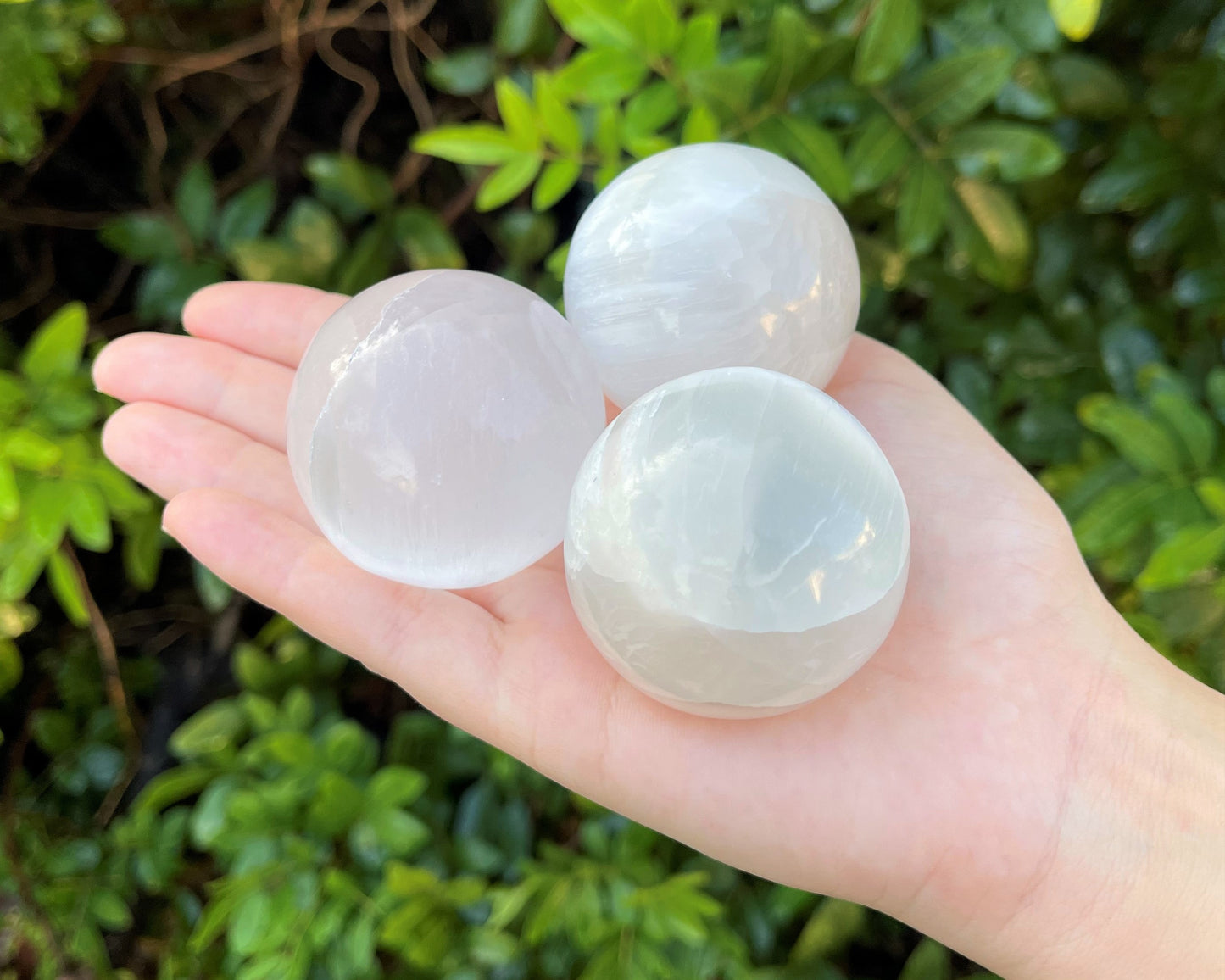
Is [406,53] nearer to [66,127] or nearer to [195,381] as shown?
[66,127]

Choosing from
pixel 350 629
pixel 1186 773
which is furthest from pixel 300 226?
pixel 1186 773

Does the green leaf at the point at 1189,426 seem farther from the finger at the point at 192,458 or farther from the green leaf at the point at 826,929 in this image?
the finger at the point at 192,458

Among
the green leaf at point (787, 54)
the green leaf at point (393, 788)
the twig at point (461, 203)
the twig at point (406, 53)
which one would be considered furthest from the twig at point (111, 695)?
the green leaf at point (787, 54)

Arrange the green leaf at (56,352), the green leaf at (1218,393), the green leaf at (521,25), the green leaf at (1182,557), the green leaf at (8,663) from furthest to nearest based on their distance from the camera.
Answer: the green leaf at (8,663) < the green leaf at (521,25) < the green leaf at (56,352) < the green leaf at (1218,393) < the green leaf at (1182,557)

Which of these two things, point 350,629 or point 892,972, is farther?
point 892,972

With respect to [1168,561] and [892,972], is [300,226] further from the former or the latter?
[892,972]

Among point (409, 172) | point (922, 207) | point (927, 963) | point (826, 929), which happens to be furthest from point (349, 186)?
point (927, 963)
